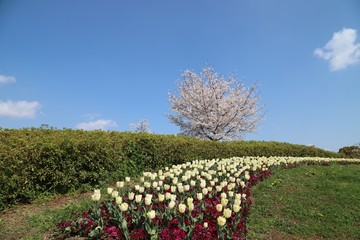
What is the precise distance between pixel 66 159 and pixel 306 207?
648cm

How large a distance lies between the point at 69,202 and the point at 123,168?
9.51ft

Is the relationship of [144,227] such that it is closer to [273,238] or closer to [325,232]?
[273,238]

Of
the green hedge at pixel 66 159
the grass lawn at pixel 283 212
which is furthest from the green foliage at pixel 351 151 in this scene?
the green hedge at pixel 66 159

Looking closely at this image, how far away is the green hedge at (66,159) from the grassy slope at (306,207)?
4.21 m

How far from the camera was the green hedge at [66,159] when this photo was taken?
25.8 ft

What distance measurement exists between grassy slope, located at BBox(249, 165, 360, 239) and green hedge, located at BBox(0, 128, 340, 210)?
421cm

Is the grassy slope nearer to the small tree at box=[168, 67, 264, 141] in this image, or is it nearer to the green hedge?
the green hedge

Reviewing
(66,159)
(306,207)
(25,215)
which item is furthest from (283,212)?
(25,215)

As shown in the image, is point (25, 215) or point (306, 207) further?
point (306, 207)

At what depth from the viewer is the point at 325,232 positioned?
7285 mm

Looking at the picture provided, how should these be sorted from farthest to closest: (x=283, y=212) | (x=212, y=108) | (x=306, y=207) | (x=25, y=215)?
1. (x=212, y=108)
2. (x=306, y=207)
3. (x=283, y=212)
4. (x=25, y=215)

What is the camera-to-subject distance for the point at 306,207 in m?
8.67

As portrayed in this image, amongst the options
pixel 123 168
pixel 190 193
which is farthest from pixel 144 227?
pixel 123 168

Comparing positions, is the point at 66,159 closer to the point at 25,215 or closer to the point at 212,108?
the point at 25,215
